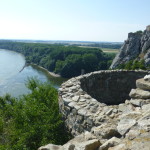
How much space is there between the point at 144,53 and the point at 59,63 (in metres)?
31.9

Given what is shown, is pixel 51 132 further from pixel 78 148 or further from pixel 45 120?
pixel 78 148

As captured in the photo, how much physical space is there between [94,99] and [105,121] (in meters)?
1.26

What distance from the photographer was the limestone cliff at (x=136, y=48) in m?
49.0

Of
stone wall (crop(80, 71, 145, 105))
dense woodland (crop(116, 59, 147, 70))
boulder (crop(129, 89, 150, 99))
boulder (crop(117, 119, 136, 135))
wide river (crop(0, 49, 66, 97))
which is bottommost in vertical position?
wide river (crop(0, 49, 66, 97))

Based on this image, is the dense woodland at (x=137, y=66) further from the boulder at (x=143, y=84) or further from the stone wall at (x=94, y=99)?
the boulder at (x=143, y=84)

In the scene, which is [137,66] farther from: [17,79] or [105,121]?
[105,121]

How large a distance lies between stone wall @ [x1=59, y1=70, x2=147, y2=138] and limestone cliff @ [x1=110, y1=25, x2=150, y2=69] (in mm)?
38211

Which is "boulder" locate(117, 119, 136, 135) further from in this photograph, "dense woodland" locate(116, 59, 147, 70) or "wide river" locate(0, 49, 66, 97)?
"dense woodland" locate(116, 59, 147, 70)

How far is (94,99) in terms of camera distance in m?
5.54

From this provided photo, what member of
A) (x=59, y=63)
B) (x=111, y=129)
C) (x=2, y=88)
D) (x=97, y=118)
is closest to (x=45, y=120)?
(x=97, y=118)

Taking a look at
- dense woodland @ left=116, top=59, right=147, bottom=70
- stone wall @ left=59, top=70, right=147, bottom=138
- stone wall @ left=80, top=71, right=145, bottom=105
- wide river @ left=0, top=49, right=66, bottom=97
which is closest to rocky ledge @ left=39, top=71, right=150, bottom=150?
stone wall @ left=59, top=70, right=147, bottom=138

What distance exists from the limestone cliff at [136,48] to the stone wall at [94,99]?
38211 millimetres

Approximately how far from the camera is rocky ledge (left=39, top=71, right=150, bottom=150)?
3.11 meters

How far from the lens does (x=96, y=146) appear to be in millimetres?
3348
